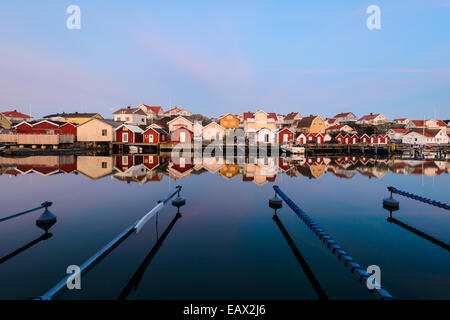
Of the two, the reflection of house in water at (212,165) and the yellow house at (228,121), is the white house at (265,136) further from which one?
A: the reflection of house in water at (212,165)

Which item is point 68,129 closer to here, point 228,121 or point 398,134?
point 228,121

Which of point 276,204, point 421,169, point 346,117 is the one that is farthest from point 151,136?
point 346,117

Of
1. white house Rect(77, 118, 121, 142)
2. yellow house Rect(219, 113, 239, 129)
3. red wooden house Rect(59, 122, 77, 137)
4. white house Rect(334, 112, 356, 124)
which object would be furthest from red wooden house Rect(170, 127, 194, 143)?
white house Rect(334, 112, 356, 124)

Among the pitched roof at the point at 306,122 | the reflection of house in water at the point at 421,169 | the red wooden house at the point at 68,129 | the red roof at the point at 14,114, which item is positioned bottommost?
the reflection of house in water at the point at 421,169

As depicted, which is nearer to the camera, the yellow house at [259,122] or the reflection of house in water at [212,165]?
the reflection of house in water at [212,165]

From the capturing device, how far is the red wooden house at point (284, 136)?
5891 centimetres

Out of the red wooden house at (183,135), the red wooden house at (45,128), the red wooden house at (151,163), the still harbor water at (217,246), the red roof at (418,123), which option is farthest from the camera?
the red roof at (418,123)

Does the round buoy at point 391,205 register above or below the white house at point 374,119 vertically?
below

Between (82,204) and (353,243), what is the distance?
1246 cm

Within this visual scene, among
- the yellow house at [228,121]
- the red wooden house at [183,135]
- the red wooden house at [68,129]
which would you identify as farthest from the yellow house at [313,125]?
the red wooden house at [68,129]

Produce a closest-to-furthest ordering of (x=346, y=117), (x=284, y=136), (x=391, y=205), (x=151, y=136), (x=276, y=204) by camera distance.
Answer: (x=276, y=204), (x=391, y=205), (x=151, y=136), (x=284, y=136), (x=346, y=117)

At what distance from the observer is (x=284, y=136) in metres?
59.3
